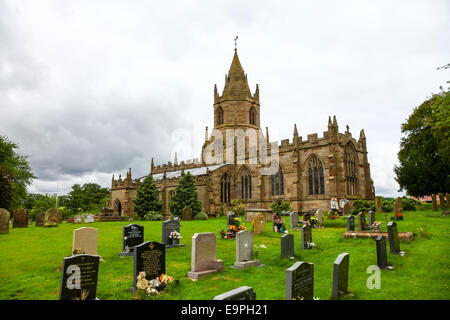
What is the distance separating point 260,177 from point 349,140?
11.2 meters

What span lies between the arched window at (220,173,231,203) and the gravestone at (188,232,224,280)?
28309 millimetres

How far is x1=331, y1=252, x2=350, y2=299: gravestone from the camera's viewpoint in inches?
230

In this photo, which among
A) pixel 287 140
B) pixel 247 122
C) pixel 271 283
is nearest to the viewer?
pixel 271 283

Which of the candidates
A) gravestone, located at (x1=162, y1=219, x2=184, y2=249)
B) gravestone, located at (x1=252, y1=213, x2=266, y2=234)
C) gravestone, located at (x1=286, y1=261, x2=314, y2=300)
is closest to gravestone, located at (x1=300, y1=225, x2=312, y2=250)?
gravestone, located at (x1=252, y1=213, x2=266, y2=234)

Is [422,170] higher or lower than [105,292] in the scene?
higher

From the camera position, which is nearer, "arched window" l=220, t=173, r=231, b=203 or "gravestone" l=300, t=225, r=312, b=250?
"gravestone" l=300, t=225, r=312, b=250

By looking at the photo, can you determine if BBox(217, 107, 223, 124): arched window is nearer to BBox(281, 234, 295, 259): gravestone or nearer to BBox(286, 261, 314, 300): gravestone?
BBox(281, 234, 295, 259): gravestone

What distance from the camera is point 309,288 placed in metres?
5.55

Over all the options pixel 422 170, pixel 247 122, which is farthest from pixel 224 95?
pixel 422 170

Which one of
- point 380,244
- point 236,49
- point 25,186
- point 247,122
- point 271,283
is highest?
point 236,49

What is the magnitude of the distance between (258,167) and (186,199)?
1023cm

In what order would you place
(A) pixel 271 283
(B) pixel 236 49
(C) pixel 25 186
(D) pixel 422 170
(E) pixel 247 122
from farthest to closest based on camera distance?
(B) pixel 236 49 < (E) pixel 247 122 < (C) pixel 25 186 < (D) pixel 422 170 < (A) pixel 271 283

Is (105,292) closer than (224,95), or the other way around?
(105,292)

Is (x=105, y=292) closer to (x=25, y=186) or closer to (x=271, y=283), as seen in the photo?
(x=271, y=283)
